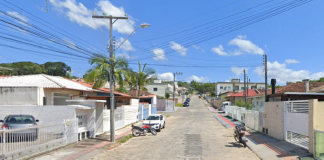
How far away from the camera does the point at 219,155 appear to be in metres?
11.8

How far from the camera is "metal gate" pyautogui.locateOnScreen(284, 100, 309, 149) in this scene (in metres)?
11.2

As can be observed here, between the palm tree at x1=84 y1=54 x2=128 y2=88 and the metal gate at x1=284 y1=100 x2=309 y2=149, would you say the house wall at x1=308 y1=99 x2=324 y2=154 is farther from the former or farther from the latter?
the palm tree at x1=84 y1=54 x2=128 y2=88

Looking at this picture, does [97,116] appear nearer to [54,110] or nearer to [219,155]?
[54,110]

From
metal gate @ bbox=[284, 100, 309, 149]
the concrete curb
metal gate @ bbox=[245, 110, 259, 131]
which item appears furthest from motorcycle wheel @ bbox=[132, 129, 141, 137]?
metal gate @ bbox=[284, 100, 309, 149]

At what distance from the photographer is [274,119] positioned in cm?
1525

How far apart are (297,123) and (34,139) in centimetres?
1141

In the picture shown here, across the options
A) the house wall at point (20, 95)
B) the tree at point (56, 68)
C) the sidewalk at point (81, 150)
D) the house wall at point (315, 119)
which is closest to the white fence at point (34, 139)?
the sidewalk at point (81, 150)

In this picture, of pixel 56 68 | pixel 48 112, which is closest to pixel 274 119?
pixel 48 112

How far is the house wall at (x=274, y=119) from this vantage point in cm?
1406

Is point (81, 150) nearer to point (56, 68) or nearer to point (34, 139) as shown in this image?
point (34, 139)

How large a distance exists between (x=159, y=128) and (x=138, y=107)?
35.1 feet

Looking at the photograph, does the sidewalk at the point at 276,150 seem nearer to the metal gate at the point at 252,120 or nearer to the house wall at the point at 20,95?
the metal gate at the point at 252,120

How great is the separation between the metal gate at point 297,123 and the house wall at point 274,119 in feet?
1.21

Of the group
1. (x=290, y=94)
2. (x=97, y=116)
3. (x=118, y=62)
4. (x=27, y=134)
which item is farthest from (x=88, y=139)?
(x=290, y=94)
